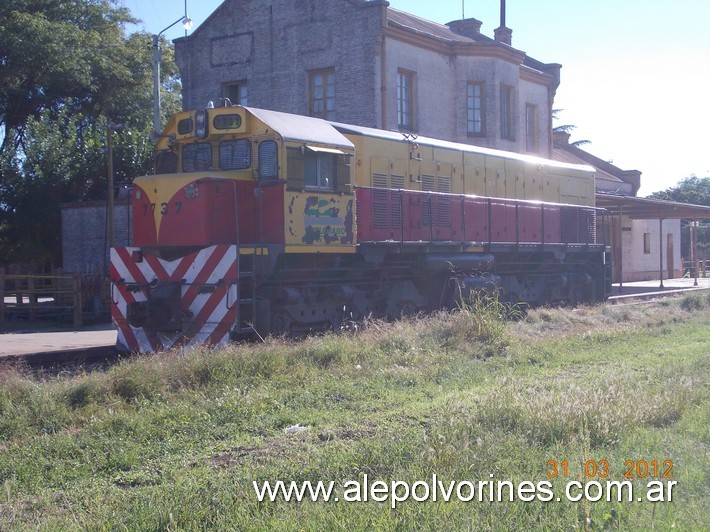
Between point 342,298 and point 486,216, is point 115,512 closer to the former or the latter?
point 342,298

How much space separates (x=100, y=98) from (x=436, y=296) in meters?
22.4

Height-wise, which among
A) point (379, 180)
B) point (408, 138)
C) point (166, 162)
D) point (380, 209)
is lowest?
point (380, 209)

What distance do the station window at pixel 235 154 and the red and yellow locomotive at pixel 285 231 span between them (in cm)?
2

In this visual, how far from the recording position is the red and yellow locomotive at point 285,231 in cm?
1220

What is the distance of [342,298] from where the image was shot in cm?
1409

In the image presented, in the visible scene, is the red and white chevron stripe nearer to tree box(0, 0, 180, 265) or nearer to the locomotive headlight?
the locomotive headlight

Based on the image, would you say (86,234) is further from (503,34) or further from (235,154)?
(503,34)

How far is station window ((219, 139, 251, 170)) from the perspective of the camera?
12.9 m

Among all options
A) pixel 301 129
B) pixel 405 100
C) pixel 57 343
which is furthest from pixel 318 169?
pixel 405 100

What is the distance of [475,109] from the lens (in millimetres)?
30016

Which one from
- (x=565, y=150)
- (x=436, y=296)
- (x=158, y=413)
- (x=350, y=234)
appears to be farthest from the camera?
(x=565, y=150)

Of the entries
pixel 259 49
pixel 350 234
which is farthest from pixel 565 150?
pixel 350 234

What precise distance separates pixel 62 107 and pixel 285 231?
22.9 metres

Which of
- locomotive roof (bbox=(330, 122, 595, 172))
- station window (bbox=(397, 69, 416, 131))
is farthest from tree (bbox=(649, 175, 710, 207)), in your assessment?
locomotive roof (bbox=(330, 122, 595, 172))
